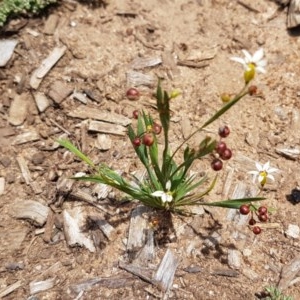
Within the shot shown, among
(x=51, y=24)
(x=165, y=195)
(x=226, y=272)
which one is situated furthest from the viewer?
(x=51, y=24)

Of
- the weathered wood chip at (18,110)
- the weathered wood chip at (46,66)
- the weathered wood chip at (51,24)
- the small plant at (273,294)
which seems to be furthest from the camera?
the weathered wood chip at (51,24)

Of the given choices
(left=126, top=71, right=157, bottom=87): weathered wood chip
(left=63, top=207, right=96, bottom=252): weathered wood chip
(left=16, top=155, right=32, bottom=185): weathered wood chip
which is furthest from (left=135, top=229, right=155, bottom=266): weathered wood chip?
(left=126, top=71, right=157, bottom=87): weathered wood chip

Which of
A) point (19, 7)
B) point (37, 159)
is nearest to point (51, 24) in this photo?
point (19, 7)

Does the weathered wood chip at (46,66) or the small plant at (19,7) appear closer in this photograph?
the weathered wood chip at (46,66)

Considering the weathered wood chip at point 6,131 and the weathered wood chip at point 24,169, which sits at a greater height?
the weathered wood chip at point 6,131

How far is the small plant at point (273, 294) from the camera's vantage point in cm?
270

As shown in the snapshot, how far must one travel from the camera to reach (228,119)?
3.41 meters

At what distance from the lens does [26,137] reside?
3365mm

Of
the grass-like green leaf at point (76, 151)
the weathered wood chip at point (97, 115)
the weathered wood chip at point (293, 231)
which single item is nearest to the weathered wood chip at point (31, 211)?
the grass-like green leaf at point (76, 151)

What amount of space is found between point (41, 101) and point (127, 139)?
2.34ft

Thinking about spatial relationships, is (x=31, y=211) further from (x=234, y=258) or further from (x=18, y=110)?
(x=234, y=258)

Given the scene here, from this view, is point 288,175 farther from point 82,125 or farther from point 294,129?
point 82,125

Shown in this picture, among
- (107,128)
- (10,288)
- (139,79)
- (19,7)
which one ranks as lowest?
(10,288)

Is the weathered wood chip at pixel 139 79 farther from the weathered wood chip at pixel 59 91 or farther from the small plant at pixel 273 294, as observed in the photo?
the small plant at pixel 273 294
